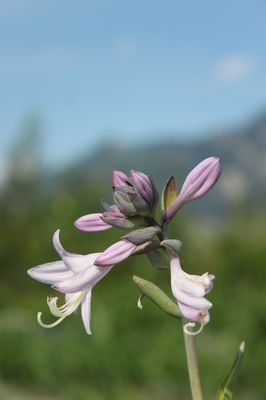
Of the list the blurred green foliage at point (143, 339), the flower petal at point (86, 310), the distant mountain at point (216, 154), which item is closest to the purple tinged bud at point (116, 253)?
the flower petal at point (86, 310)

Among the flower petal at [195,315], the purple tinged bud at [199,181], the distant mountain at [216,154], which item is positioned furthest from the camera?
the distant mountain at [216,154]

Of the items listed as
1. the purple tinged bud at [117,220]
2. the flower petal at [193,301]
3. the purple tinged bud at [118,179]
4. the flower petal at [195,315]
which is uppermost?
the purple tinged bud at [118,179]

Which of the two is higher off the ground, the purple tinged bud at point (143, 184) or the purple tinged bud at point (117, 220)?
the purple tinged bud at point (143, 184)

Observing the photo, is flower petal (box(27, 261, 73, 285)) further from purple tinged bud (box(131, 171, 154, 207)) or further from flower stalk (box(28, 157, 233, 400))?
purple tinged bud (box(131, 171, 154, 207))

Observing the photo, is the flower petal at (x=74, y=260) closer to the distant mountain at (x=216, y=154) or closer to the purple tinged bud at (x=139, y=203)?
the purple tinged bud at (x=139, y=203)

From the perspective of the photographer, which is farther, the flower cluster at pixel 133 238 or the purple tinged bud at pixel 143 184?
the purple tinged bud at pixel 143 184

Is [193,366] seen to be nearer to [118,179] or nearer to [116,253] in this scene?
[116,253]

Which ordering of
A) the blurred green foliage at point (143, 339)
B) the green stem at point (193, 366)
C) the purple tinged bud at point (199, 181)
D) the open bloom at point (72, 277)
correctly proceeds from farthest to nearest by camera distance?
the blurred green foliage at point (143, 339) → the open bloom at point (72, 277) → the purple tinged bud at point (199, 181) → the green stem at point (193, 366)

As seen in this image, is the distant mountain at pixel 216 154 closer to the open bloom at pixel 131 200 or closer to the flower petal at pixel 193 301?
the open bloom at pixel 131 200

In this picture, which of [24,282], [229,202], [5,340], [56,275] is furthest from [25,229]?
[56,275]
